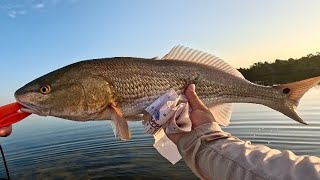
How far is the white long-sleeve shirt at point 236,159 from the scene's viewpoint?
190 cm

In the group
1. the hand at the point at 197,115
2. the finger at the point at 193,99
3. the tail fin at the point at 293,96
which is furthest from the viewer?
the tail fin at the point at 293,96

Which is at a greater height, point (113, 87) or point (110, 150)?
point (113, 87)

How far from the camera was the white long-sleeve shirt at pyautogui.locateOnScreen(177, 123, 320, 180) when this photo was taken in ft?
6.24

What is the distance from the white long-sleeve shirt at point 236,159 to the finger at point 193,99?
1.11 ft

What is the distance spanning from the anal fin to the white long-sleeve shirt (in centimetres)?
129

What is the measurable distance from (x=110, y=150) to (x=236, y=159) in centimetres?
1321

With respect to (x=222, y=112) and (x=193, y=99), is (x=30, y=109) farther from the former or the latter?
(x=222, y=112)

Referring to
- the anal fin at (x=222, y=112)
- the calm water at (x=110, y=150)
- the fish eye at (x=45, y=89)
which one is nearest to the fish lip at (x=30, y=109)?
the fish eye at (x=45, y=89)

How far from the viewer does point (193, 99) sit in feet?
10.9

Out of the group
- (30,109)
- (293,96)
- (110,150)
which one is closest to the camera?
(30,109)

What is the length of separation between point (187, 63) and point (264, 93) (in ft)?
3.01

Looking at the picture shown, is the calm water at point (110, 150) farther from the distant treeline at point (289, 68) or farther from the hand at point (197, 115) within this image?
the distant treeline at point (289, 68)

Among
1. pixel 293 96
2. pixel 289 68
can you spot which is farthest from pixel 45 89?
pixel 289 68

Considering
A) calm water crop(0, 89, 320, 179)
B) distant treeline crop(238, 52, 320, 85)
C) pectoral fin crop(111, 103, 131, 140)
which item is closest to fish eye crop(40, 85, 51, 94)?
pectoral fin crop(111, 103, 131, 140)
